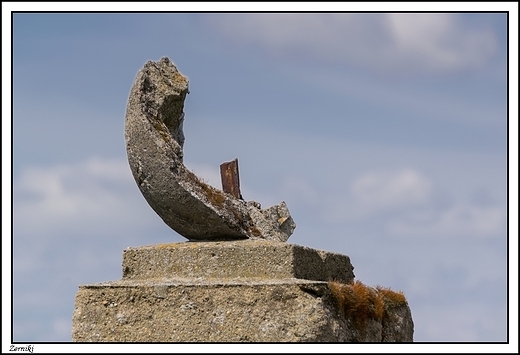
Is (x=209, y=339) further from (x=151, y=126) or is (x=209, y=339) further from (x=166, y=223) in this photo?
(x=151, y=126)

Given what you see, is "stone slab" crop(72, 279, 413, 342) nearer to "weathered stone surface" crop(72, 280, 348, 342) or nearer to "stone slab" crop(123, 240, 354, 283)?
"weathered stone surface" crop(72, 280, 348, 342)

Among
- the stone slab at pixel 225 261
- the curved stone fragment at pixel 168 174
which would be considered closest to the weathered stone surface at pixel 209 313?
the stone slab at pixel 225 261

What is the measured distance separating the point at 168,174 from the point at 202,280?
1236 mm

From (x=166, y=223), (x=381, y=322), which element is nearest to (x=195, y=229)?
(x=166, y=223)

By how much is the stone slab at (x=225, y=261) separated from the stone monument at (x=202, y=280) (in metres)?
0.01

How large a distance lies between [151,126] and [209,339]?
247 centimetres

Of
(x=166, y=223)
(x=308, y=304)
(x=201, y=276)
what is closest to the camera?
(x=308, y=304)

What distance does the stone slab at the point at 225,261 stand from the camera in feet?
35.2

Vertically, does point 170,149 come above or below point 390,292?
above

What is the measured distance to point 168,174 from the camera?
11.1m

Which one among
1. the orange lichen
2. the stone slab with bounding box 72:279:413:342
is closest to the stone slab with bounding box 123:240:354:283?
the stone slab with bounding box 72:279:413:342

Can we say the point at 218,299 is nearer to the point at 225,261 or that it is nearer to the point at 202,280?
the point at 202,280

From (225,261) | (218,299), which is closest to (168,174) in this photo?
(225,261)

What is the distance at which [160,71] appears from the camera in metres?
11.8
